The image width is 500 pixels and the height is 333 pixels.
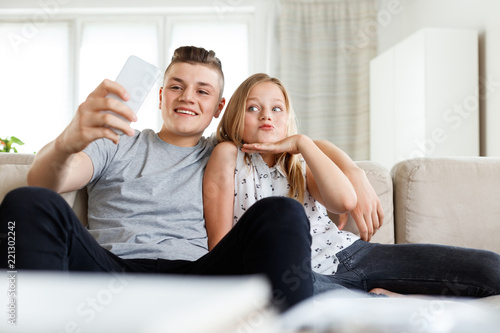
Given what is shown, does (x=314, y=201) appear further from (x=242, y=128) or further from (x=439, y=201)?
(x=439, y=201)

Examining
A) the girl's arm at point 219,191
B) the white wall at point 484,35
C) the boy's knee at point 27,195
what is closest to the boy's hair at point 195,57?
the girl's arm at point 219,191

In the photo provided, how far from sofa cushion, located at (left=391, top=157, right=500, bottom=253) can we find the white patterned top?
0.91 feet

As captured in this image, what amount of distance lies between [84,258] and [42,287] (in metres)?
0.11

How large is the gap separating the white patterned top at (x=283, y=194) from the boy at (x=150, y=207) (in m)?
0.11

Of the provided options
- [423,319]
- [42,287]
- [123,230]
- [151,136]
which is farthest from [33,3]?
[423,319]

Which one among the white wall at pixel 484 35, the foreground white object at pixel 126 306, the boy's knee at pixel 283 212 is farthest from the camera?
the white wall at pixel 484 35

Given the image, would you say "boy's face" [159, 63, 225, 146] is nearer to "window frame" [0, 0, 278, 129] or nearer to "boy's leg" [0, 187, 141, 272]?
"boy's leg" [0, 187, 141, 272]

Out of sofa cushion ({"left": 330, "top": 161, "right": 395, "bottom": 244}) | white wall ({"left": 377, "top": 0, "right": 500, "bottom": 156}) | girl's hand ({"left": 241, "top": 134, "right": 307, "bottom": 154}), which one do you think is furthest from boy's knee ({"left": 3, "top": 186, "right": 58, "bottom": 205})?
white wall ({"left": 377, "top": 0, "right": 500, "bottom": 156})

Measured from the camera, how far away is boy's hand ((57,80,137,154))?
0.85 meters

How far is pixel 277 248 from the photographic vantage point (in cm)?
76

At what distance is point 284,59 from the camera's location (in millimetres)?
4277

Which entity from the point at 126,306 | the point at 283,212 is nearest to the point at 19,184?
the point at 126,306

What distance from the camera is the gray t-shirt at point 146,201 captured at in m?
1.09

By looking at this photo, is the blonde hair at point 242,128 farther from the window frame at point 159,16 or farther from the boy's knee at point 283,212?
the window frame at point 159,16
